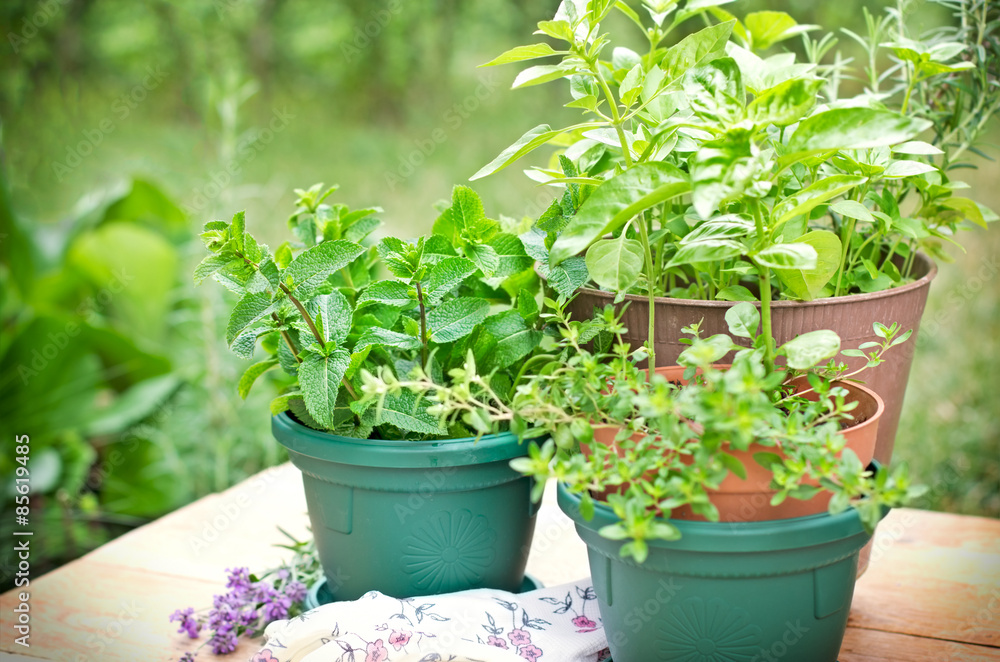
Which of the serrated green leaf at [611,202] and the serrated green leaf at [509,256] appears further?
the serrated green leaf at [509,256]

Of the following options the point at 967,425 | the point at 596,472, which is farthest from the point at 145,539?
the point at 967,425

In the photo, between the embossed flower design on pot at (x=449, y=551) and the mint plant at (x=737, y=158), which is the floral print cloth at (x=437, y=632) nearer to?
the embossed flower design on pot at (x=449, y=551)

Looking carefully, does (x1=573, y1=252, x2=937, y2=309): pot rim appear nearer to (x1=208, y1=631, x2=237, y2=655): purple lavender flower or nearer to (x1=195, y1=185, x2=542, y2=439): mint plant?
(x1=195, y1=185, x2=542, y2=439): mint plant

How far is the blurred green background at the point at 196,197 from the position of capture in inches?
63.4

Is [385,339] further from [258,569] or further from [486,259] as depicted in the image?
[258,569]

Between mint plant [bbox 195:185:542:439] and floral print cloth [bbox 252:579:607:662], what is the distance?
151 mm

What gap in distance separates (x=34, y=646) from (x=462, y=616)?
432mm

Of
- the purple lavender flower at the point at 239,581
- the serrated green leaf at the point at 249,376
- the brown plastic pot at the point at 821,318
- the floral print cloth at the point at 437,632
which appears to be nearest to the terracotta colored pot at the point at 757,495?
the brown plastic pot at the point at 821,318

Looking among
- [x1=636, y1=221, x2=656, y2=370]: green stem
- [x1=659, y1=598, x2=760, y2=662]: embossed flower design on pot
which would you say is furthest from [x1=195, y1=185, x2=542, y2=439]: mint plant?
[x1=659, y1=598, x2=760, y2=662]: embossed flower design on pot

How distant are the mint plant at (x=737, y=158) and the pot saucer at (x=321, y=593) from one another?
1.12 feet

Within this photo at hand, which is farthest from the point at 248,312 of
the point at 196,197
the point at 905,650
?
the point at 196,197

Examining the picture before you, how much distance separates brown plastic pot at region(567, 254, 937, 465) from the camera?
683 mm

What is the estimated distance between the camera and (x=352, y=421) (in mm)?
755

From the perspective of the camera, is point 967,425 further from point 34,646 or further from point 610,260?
point 34,646
